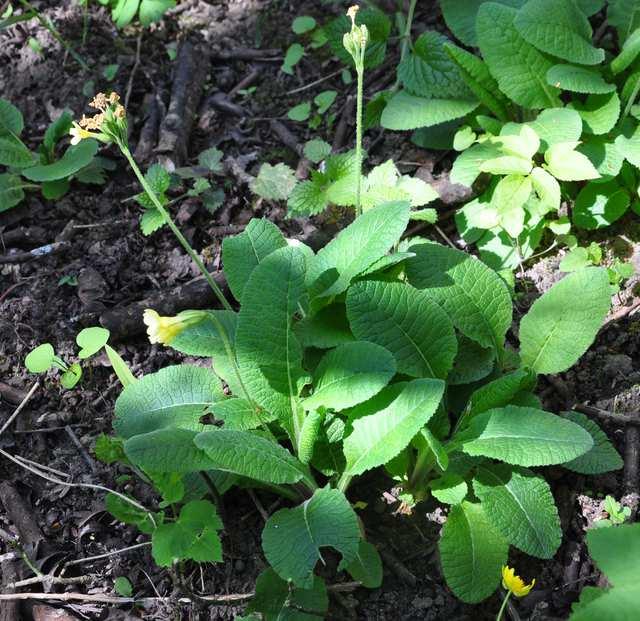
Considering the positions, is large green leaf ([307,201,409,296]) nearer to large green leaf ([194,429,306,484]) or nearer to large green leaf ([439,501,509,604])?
large green leaf ([194,429,306,484])

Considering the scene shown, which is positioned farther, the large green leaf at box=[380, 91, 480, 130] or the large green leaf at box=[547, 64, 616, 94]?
the large green leaf at box=[380, 91, 480, 130]

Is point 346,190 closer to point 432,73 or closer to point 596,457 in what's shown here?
point 432,73

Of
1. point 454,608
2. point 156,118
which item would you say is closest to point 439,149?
point 156,118

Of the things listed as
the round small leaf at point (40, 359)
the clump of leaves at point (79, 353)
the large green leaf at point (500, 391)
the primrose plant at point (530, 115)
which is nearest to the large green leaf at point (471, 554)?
the large green leaf at point (500, 391)

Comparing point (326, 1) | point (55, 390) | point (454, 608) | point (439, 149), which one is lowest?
point (454, 608)

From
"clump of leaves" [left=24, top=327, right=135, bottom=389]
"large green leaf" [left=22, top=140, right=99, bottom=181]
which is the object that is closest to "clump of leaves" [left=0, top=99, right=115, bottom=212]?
"large green leaf" [left=22, top=140, right=99, bottom=181]

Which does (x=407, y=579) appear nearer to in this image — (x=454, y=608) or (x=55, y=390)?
(x=454, y=608)

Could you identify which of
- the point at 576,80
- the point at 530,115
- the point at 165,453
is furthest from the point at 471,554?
the point at 530,115
